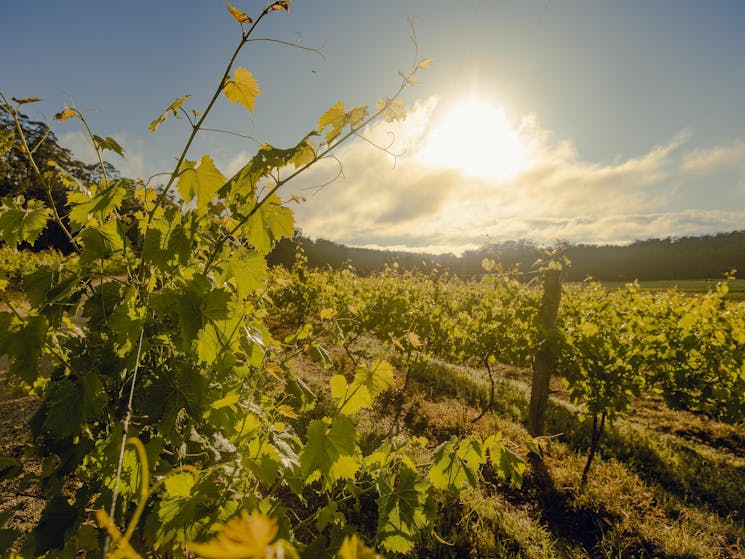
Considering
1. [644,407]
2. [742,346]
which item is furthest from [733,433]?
[742,346]

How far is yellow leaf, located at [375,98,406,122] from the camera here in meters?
1.21

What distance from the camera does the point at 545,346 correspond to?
200 inches

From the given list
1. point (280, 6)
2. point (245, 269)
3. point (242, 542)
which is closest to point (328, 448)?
point (245, 269)

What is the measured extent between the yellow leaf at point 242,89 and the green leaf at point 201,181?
244mm

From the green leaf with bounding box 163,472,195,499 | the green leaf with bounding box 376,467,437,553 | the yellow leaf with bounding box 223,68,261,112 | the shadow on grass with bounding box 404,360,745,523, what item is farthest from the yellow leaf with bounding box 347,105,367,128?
the shadow on grass with bounding box 404,360,745,523

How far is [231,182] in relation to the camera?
4.14 feet

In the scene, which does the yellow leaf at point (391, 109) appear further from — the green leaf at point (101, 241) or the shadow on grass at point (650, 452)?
the shadow on grass at point (650, 452)

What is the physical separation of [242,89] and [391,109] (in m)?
0.50

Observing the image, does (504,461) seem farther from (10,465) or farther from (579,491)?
(579,491)

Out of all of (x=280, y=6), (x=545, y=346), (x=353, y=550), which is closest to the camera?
(x=353, y=550)

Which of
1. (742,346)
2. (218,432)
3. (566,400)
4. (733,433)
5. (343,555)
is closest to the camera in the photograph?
(343,555)

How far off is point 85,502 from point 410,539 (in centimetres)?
128

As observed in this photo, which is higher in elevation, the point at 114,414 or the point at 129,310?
the point at 129,310

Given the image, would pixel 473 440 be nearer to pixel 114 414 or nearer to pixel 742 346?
pixel 114 414
